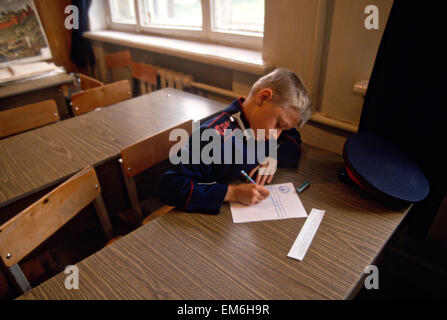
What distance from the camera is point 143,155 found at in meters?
1.31

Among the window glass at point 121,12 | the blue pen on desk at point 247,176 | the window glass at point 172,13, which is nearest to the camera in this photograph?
the blue pen on desk at point 247,176

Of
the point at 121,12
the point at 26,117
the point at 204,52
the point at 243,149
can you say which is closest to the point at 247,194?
the point at 243,149

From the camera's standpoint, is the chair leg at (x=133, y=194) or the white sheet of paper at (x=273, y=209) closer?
the white sheet of paper at (x=273, y=209)

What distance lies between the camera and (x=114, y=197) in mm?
1541

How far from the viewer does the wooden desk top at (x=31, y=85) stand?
86.1 inches

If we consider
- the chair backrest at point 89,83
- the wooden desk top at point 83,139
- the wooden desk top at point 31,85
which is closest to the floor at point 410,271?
the wooden desk top at point 83,139

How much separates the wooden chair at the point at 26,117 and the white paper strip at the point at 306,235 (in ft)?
5.61

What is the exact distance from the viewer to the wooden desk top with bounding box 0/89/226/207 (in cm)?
123

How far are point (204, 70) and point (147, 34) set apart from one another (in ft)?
3.56

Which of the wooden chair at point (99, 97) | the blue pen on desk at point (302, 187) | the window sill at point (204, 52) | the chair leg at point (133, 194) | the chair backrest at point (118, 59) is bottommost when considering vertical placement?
the chair leg at point (133, 194)

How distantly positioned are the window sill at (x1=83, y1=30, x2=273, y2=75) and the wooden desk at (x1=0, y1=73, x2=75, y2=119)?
2.39 ft

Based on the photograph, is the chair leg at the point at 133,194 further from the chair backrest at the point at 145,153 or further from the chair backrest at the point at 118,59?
the chair backrest at the point at 118,59

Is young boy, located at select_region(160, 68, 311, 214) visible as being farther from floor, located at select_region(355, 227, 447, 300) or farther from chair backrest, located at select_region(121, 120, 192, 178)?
floor, located at select_region(355, 227, 447, 300)
